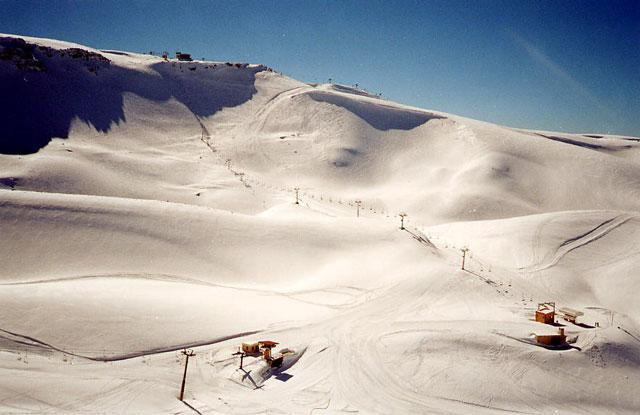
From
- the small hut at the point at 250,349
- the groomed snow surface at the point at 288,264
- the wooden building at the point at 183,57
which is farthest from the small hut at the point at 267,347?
the wooden building at the point at 183,57

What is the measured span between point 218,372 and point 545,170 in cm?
4000

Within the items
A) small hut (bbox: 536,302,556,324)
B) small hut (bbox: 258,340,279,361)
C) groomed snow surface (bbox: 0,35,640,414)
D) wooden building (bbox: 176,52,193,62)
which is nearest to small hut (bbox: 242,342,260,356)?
small hut (bbox: 258,340,279,361)

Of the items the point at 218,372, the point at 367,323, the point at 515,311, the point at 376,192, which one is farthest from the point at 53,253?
the point at 376,192

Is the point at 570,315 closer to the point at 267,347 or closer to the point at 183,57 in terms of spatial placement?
the point at 267,347

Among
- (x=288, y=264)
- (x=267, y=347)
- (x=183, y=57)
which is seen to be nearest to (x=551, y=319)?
(x=267, y=347)

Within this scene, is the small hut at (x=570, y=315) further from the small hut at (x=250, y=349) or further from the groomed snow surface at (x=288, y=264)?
the small hut at (x=250, y=349)

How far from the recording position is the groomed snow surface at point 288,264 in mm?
13219

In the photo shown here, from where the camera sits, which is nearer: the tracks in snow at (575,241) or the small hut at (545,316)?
the small hut at (545,316)

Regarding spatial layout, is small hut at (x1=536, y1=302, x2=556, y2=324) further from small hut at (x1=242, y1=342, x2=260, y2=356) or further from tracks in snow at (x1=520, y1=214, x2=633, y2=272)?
small hut at (x1=242, y1=342, x2=260, y2=356)

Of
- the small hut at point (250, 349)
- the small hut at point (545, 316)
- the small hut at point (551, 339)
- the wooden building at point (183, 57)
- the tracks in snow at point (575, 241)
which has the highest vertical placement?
the wooden building at point (183, 57)

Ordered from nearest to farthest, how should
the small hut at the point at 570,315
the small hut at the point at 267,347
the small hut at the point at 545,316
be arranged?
the small hut at the point at 267,347 < the small hut at the point at 545,316 < the small hut at the point at 570,315

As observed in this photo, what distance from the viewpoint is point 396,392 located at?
13.3 m

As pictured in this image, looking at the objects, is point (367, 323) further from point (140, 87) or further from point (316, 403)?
point (140, 87)

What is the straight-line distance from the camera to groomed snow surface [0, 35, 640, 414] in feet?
43.4
